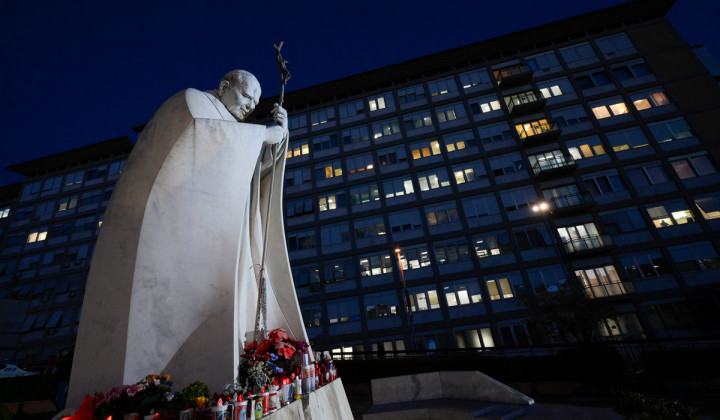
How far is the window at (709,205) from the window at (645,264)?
4496 mm

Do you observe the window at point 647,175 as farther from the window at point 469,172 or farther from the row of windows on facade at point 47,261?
the row of windows on facade at point 47,261

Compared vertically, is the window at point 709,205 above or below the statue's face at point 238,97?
above

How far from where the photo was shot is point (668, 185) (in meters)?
25.0

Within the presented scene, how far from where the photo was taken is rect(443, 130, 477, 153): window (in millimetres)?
30016

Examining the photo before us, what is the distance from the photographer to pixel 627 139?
1068 inches

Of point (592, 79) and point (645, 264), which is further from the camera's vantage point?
point (592, 79)

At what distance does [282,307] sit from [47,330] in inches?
1501

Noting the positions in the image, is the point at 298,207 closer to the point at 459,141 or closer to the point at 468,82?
the point at 459,141

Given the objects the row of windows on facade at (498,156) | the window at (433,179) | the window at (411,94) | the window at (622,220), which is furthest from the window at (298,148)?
the window at (622,220)

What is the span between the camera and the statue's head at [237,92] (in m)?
6.61

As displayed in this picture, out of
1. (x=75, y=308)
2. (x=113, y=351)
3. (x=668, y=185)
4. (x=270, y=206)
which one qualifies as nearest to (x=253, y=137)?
(x=270, y=206)

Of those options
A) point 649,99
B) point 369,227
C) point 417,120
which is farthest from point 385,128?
point 649,99

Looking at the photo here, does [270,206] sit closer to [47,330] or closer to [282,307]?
[282,307]

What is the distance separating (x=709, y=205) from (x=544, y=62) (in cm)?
1756
